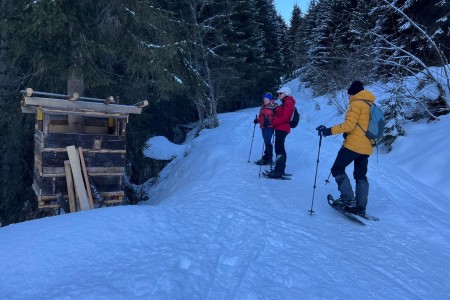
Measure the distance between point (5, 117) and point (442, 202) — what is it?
32.3ft

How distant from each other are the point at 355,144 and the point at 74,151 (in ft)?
17.1

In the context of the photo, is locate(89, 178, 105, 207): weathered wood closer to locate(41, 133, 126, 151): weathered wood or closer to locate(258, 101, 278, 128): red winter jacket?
locate(41, 133, 126, 151): weathered wood

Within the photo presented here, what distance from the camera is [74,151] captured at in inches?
267

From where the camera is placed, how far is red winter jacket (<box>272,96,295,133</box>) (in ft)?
25.9

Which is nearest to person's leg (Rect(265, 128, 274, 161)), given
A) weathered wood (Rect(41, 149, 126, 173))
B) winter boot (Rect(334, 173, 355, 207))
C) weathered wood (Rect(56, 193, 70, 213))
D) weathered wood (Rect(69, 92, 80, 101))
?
winter boot (Rect(334, 173, 355, 207))

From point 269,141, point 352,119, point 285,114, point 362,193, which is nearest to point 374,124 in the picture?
point 352,119

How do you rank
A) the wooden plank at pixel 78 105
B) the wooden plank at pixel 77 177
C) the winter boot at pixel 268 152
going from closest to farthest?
the wooden plank at pixel 78 105 → the wooden plank at pixel 77 177 → the winter boot at pixel 268 152

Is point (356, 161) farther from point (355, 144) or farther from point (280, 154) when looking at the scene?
point (280, 154)

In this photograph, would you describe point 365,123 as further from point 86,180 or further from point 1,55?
point 1,55

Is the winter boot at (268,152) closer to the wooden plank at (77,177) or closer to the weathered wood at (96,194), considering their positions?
the weathered wood at (96,194)

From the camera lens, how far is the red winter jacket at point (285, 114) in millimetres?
7883

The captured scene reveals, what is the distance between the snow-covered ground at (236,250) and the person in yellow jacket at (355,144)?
0.38 m

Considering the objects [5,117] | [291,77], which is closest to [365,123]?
[5,117]

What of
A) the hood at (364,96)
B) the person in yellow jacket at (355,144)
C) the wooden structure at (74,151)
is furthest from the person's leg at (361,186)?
the wooden structure at (74,151)
